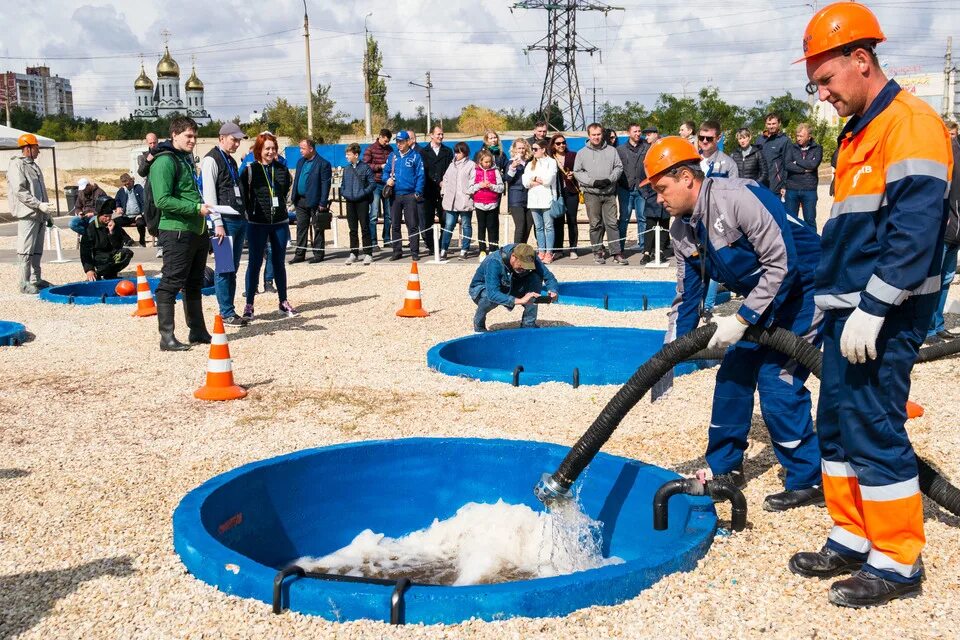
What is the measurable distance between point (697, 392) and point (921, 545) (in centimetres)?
382

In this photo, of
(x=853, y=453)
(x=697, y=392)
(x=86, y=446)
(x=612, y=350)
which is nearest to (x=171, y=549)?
(x=86, y=446)

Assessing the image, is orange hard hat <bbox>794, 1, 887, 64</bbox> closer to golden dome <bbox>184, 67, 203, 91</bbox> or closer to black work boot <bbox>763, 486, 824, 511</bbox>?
black work boot <bbox>763, 486, 824, 511</bbox>

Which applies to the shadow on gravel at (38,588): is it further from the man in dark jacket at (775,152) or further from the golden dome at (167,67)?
the golden dome at (167,67)

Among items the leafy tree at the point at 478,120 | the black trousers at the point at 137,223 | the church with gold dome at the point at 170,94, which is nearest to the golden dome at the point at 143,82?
the church with gold dome at the point at 170,94

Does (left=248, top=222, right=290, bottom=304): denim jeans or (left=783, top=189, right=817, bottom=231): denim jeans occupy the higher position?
(left=783, top=189, right=817, bottom=231): denim jeans

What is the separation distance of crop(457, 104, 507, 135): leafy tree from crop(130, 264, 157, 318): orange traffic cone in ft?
205

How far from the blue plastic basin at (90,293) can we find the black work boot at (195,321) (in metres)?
3.05

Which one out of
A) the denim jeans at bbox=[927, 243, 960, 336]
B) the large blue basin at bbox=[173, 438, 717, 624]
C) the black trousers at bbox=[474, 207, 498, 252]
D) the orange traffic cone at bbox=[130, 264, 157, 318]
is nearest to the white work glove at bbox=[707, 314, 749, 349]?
the large blue basin at bbox=[173, 438, 717, 624]

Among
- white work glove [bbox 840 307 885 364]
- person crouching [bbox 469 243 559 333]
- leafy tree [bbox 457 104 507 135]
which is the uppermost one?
leafy tree [bbox 457 104 507 135]

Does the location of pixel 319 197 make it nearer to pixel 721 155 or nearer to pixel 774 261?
pixel 721 155

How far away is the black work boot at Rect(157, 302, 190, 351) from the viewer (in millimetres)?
9430

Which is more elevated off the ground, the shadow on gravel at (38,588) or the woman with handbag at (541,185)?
the woman with handbag at (541,185)

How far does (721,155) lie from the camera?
12062mm

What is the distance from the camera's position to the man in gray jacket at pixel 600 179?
15172mm
